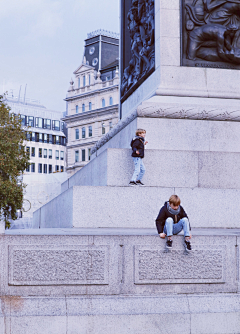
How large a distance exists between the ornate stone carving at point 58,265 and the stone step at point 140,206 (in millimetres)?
3209

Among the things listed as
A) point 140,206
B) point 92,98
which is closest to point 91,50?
point 92,98

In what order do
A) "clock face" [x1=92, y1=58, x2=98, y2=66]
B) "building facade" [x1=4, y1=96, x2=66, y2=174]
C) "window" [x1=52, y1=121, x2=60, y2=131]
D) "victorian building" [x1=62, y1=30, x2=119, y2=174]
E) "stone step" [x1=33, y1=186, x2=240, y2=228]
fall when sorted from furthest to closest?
"window" [x1=52, y1=121, x2=60, y2=131] → "building facade" [x1=4, y1=96, x2=66, y2=174] → "clock face" [x1=92, y1=58, x2=98, y2=66] → "victorian building" [x1=62, y1=30, x2=119, y2=174] → "stone step" [x1=33, y1=186, x2=240, y2=228]

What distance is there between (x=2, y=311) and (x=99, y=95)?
8120 cm

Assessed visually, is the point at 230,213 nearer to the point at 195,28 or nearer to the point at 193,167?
the point at 193,167

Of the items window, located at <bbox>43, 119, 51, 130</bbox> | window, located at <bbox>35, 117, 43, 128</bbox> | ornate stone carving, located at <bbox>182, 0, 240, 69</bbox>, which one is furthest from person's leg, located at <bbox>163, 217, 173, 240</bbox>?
window, located at <bbox>43, 119, 51, 130</bbox>

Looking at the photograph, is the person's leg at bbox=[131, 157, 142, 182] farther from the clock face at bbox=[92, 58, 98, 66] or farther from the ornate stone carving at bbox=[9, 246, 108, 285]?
the clock face at bbox=[92, 58, 98, 66]

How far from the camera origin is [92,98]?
293 ft

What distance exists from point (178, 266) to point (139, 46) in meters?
10.0

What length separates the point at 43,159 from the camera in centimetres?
12344

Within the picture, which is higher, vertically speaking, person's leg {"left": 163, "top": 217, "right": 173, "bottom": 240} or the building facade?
the building facade

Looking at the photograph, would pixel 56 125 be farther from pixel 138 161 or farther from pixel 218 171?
pixel 138 161

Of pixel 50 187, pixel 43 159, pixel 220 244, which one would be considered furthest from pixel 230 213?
pixel 43 159

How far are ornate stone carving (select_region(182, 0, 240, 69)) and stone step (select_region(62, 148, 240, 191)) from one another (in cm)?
318

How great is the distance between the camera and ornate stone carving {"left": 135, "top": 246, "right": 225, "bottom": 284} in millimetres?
8750
